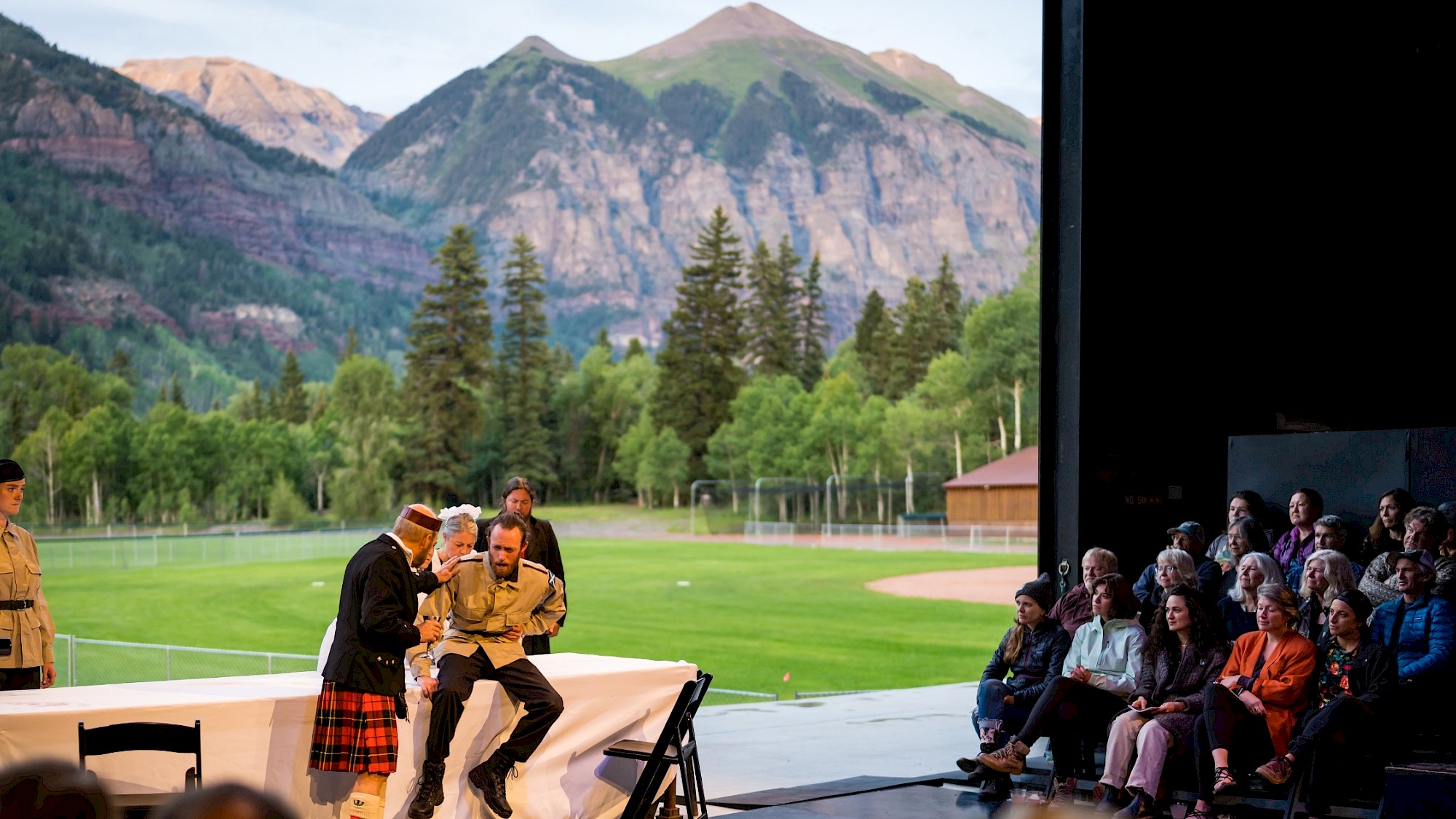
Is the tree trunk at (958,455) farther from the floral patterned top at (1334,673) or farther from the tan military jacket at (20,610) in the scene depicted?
the tan military jacket at (20,610)

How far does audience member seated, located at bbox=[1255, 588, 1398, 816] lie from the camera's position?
5781 mm

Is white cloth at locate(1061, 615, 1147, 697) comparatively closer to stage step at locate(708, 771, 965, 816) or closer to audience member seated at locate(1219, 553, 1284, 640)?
audience member seated at locate(1219, 553, 1284, 640)

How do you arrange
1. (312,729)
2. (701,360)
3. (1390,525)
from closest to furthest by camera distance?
(312,729)
(1390,525)
(701,360)

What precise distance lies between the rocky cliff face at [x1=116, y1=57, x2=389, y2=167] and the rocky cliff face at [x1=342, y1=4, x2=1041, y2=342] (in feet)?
19.0

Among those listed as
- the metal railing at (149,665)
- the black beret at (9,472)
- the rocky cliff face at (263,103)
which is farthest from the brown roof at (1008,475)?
the rocky cliff face at (263,103)

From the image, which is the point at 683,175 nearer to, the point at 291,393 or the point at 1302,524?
the point at 291,393

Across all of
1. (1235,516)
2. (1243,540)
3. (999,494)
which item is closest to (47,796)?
(1243,540)

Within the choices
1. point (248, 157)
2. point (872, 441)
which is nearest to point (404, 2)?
point (248, 157)

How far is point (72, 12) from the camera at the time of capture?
119 metres

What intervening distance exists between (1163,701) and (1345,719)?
898 millimetres

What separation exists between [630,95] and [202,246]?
61742 mm

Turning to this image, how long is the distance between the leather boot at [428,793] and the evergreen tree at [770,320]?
85.2 m

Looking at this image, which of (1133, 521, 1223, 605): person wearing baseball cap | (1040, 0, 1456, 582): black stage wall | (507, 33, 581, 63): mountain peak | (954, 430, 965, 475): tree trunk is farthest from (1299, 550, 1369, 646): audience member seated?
(507, 33, 581, 63): mountain peak

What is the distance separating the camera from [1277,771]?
587cm
